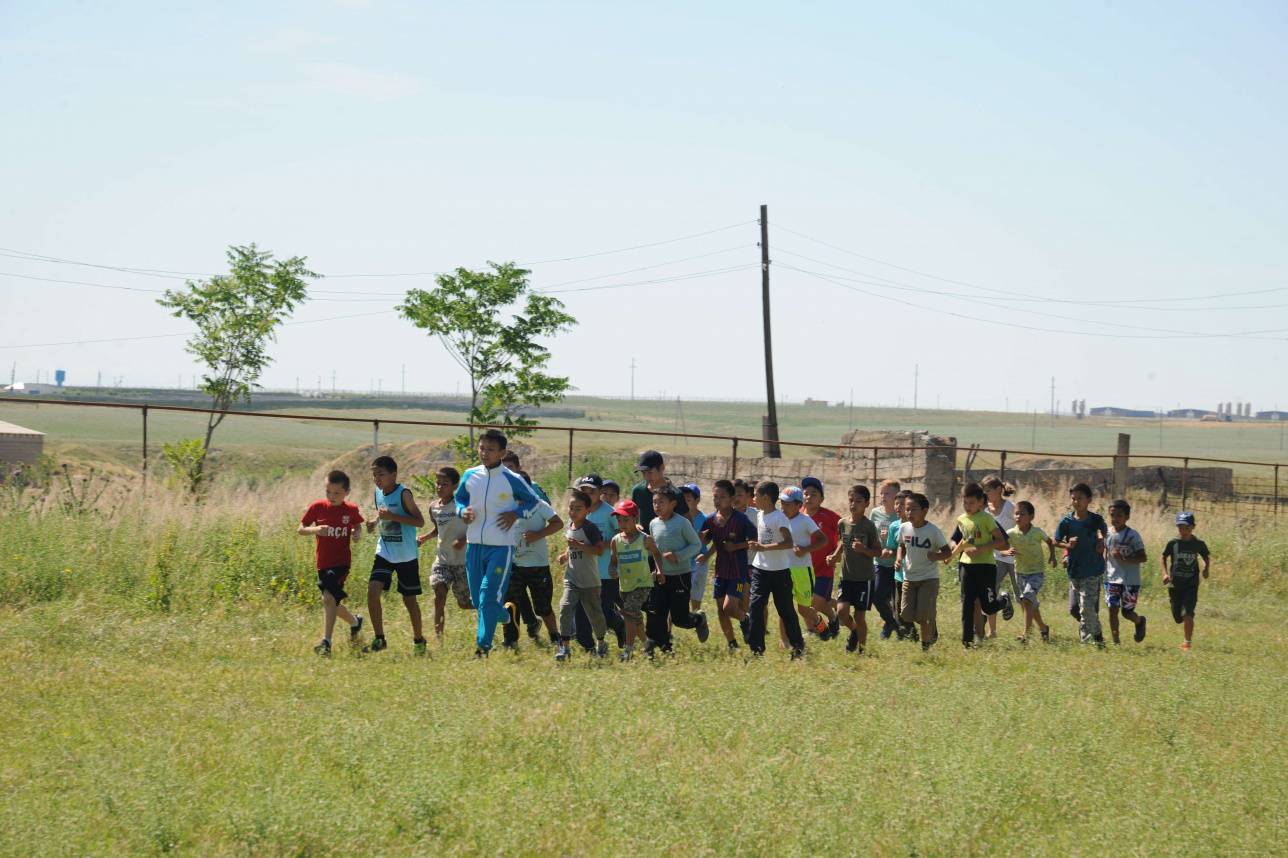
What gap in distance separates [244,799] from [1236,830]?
190 inches

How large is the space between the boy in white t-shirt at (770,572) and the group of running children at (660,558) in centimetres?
1

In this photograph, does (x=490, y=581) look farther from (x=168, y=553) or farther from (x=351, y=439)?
(x=351, y=439)

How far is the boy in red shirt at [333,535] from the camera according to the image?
10578mm

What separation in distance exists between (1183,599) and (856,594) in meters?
4.04

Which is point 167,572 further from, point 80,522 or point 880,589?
point 880,589

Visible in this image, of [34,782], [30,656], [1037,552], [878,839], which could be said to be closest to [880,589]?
[1037,552]

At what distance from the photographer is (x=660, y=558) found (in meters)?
11.0

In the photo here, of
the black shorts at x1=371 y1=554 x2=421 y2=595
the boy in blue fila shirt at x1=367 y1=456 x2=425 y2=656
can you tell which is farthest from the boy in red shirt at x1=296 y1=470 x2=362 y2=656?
the black shorts at x1=371 y1=554 x2=421 y2=595

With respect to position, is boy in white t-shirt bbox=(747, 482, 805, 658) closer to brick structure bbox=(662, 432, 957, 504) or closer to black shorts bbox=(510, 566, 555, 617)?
black shorts bbox=(510, 566, 555, 617)

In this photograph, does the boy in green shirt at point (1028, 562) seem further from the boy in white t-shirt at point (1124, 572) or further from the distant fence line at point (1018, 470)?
the distant fence line at point (1018, 470)

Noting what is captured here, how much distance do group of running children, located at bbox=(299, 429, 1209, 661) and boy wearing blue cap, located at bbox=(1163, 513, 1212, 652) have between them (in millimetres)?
717

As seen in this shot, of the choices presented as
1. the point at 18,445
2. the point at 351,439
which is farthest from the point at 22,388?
the point at 18,445

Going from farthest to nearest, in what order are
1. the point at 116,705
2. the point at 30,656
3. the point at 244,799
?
the point at 30,656
the point at 116,705
the point at 244,799

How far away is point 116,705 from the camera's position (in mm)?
8008
